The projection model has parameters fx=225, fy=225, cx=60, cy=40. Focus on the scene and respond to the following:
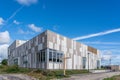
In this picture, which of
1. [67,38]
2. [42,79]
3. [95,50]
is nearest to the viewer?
[42,79]

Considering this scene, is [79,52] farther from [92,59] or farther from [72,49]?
[92,59]

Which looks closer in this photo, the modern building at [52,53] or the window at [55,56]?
the modern building at [52,53]

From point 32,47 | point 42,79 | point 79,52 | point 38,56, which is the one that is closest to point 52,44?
point 38,56

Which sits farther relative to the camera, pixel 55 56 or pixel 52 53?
pixel 55 56

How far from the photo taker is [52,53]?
47.3m

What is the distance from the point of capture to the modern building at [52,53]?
46500 mm

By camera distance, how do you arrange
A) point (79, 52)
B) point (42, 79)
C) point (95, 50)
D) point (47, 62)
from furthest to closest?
point (95, 50)
point (79, 52)
point (47, 62)
point (42, 79)

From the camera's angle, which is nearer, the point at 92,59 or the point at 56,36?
the point at 56,36

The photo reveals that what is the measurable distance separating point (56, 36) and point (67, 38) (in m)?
6.15

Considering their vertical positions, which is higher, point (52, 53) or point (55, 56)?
point (52, 53)

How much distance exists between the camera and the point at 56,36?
49188 millimetres

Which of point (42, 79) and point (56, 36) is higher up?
point (56, 36)

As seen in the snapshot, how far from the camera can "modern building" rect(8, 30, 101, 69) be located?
46500 millimetres

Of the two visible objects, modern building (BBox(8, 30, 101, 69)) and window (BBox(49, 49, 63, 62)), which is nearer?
modern building (BBox(8, 30, 101, 69))
